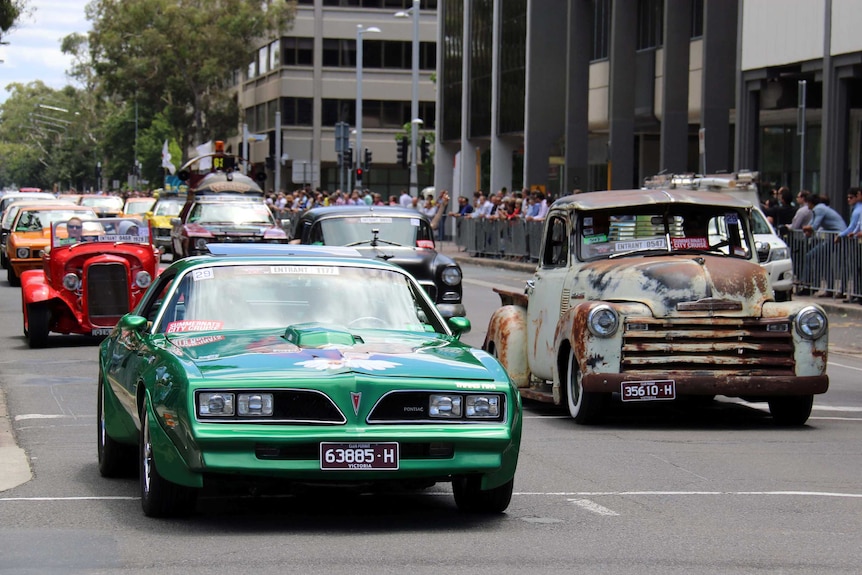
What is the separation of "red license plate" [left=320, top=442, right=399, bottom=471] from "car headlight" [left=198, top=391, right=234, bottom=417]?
0.47 meters

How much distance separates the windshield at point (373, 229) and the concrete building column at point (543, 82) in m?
30.2

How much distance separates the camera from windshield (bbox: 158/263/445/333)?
8633 millimetres

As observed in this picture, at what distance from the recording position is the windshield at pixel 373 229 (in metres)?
21.0

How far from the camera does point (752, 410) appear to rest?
13.6m

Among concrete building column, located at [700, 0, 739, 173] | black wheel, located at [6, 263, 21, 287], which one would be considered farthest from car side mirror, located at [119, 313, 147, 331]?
concrete building column, located at [700, 0, 739, 173]

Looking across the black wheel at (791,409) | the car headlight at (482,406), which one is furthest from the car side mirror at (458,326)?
the black wheel at (791,409)

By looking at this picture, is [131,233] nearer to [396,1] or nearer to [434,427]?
[434,427]

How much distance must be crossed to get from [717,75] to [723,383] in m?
27.7

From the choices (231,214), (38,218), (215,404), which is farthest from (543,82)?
(215,404)

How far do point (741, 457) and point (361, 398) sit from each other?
4.04m

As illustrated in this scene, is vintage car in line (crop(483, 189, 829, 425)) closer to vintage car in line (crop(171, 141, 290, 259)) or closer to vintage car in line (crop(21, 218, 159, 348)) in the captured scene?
vintage car in line (crop(21, 218, 159, 348))

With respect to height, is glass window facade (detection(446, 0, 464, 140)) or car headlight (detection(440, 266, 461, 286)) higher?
glass window facade (detection(446, 0, 464, 140))

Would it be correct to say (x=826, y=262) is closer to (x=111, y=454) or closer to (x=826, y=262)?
(x=826, y=262)

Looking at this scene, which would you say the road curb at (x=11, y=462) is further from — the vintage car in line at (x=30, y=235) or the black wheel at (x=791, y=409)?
the vintage car in line at (x=30, y=235)
